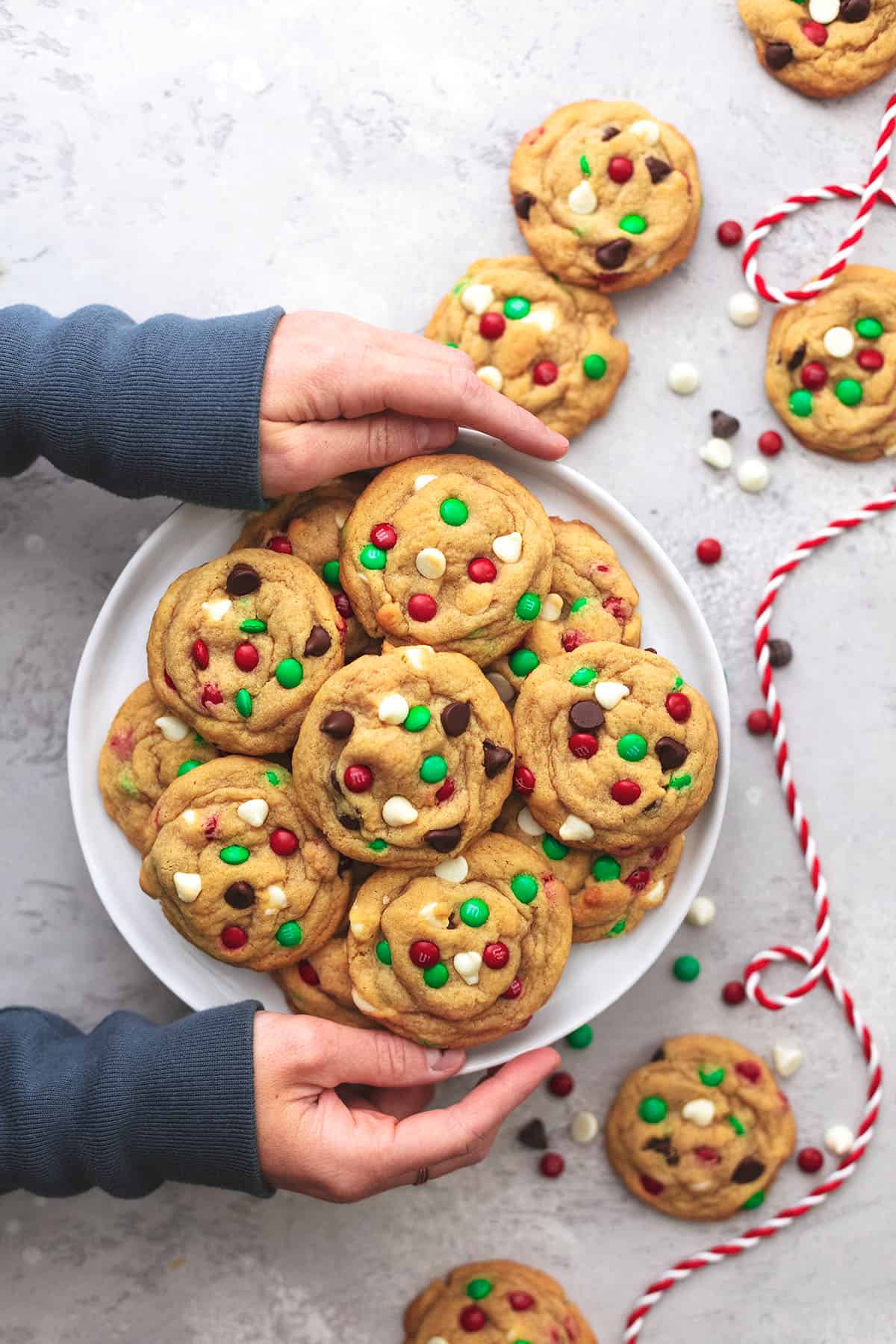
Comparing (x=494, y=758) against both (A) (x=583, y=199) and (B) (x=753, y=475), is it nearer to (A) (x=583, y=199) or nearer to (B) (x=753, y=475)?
(B) (x=753, y=475)

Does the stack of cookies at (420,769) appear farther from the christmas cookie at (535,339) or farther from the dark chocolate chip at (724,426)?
the dark chocolate chip at (724,426)

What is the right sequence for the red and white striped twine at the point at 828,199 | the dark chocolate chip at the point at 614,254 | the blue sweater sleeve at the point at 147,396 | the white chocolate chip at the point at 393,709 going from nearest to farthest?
the white chocolate chip at the point at 393,709 < the blue sweater sleeve at the point at 147,396 < the dark chocolate chip at the point at 614,254 < the red and white striped twine at the point at 828,199

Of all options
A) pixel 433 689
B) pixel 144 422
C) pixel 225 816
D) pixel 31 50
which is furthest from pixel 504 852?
pixel 31 50

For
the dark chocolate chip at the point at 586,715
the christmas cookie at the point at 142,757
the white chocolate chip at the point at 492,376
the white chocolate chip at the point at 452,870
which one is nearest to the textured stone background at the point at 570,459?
the white chocolate chip at the point at 492,376

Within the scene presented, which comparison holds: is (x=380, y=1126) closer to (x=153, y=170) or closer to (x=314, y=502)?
(x=314, y=502)

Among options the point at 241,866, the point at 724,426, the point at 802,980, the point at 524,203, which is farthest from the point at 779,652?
the point at 241,866

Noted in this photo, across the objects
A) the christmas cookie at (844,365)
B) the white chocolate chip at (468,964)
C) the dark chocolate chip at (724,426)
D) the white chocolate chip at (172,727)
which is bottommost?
the white chocolate chip at (468,964)
